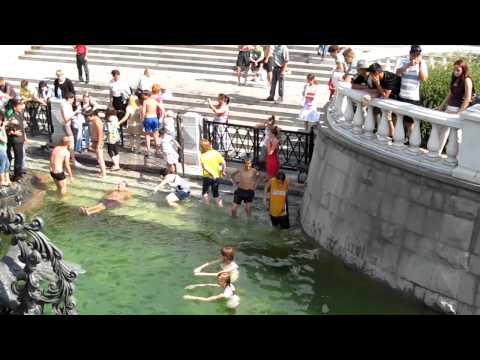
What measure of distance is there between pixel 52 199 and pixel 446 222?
869 centimetres

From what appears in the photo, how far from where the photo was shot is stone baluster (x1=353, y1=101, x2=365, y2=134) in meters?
11.6

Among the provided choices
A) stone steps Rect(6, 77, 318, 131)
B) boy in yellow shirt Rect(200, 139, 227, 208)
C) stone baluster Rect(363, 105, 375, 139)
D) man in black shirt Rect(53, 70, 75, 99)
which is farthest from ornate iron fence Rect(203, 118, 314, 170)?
man in black shirt Rect(53, 70, 75, 99)

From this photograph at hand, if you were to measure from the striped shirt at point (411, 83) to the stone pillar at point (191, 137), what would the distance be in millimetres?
5881

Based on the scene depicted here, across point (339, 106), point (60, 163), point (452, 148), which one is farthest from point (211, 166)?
point (452, 148)

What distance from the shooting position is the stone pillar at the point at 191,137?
15969 mm

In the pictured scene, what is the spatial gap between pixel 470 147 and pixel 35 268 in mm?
6002

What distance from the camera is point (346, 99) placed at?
483 inches

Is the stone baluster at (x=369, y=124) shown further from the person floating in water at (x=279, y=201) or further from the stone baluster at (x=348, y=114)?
the person floating in water at (x=279, y=201)

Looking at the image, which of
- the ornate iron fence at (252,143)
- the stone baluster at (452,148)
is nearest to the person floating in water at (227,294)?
the stone baluster at (452,148)

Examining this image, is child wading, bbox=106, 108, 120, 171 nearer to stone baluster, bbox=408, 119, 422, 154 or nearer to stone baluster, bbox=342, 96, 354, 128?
stone baluster, bbox=342, 96, 354, 128

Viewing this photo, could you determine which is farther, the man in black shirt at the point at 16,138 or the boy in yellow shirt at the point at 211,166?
the man in black shirt at the point at 16,138

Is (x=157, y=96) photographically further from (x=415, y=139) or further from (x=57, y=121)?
(x=415, y=139)

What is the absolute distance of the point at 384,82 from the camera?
11336 mm

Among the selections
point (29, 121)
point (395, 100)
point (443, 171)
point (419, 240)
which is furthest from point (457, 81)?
point (29, 121)
